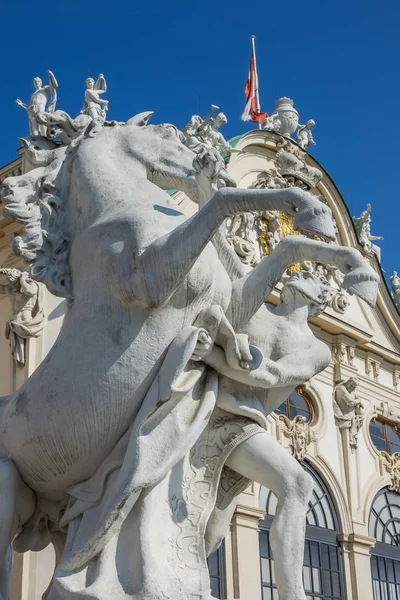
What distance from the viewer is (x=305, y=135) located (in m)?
18.5

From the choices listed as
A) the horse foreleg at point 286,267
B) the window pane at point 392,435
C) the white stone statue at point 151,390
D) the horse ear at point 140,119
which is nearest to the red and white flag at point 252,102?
the window pane at point 392,435

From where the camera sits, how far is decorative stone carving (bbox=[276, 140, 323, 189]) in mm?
17562

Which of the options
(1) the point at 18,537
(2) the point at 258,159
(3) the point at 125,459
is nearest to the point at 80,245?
(3) the point at 125,459

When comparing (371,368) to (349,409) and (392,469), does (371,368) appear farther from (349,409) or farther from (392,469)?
(392,469)

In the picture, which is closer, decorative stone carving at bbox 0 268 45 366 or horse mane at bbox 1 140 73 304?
horse mane at bbox 1 140 73 304

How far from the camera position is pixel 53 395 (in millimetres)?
3986

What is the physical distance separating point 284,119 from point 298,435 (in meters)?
5.79

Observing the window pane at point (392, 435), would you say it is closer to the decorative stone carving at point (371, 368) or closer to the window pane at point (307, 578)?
the decorative stone carving at point (371, 368)

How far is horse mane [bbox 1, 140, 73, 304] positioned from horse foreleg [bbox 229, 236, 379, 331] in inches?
27.7

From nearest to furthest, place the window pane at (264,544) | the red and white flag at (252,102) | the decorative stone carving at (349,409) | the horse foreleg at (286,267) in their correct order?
the horse foreleg at (286,267) → the window pane at (264,544) → the decorative stone carving at (349,409) → the red and white flag at (252,102)

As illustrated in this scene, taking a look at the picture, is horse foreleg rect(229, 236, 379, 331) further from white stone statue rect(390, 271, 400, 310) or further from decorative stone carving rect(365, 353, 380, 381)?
white stone statue rect(390, 271, 400, 310)

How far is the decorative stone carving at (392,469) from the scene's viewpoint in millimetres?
17812

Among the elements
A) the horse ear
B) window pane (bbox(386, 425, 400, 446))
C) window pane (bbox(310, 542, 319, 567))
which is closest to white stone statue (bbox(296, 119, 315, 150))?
window pane (bbox(386, 425, 400, 446))

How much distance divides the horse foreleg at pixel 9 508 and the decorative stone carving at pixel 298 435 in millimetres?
11974
